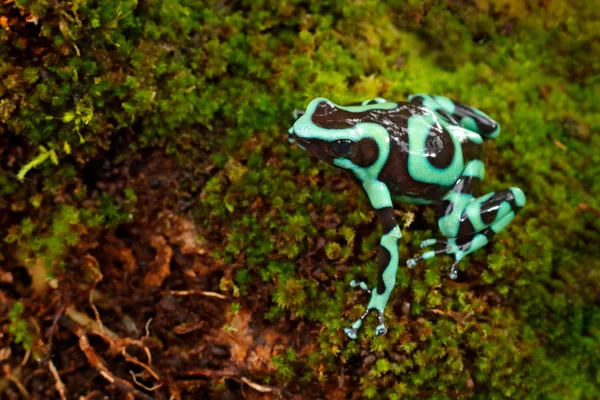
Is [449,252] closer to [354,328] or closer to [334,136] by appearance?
[354,328]

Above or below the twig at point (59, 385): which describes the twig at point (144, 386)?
above

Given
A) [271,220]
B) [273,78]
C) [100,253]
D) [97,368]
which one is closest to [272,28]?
[273,78]


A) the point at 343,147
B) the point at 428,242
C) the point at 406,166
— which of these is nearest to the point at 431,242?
the point at 428,242

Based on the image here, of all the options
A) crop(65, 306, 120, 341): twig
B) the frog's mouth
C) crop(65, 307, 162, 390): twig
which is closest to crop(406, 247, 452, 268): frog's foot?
the frog's mouth

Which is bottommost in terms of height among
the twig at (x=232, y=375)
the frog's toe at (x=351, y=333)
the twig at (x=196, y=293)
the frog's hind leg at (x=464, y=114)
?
the twig at (x=232, y=375)

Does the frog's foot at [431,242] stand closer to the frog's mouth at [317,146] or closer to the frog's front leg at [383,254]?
the frog's front leg at [383,254]

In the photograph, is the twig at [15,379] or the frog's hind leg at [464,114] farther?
the frog's hind leg at [464,114]

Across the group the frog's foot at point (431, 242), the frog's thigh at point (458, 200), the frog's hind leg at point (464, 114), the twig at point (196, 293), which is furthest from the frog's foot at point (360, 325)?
the frog's hind leg at point (464, 114)

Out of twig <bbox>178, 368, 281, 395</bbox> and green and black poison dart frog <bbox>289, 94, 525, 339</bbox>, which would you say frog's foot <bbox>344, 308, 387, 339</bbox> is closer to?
green and black poison dart frog <bbox>289, 94, 525, 339</bbox>
